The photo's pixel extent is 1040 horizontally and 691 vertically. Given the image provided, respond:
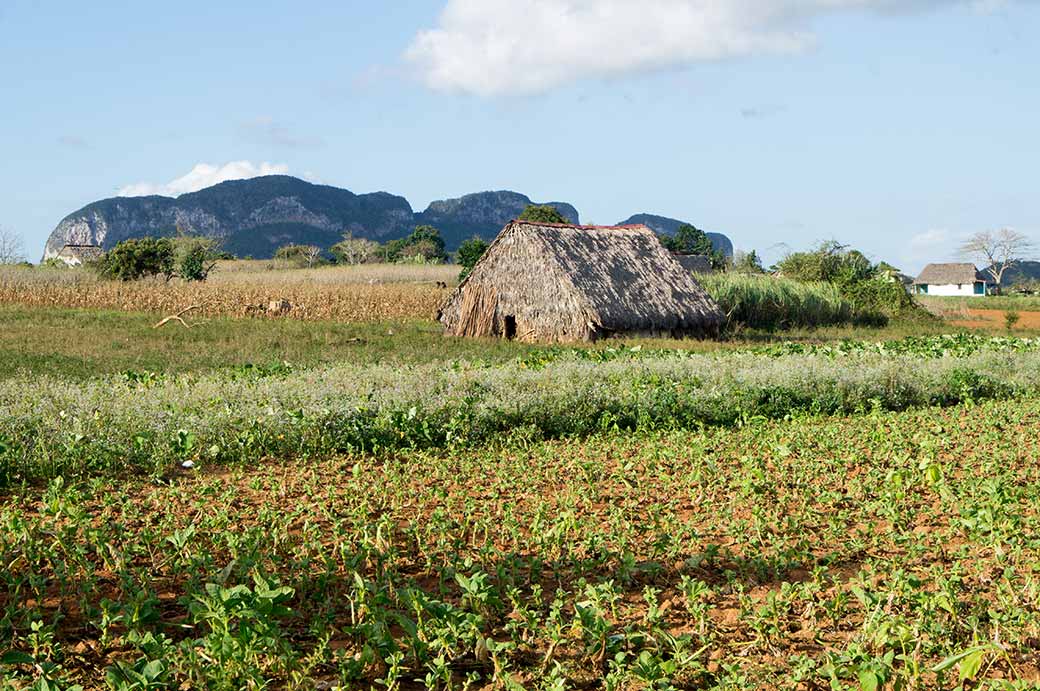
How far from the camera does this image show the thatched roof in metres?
76.4

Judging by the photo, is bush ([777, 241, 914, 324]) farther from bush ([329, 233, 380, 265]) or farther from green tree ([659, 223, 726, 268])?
bush ([329, 233, 380, 265])

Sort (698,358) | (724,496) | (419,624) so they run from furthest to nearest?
(698,358) < (724,496) < (419,624)

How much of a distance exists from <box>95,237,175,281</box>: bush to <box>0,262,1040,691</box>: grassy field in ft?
99.1

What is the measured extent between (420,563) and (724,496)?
242cm

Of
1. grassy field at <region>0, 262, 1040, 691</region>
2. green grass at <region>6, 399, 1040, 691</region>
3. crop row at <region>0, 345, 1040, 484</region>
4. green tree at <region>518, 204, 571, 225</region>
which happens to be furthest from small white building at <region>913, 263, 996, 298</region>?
green grass at <region>6, 399, 1040, 691</region>

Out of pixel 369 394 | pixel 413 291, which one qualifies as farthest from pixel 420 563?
pixel 413 291

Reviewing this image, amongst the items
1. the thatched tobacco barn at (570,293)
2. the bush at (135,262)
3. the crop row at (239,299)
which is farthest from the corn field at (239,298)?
the bush at (135,262)

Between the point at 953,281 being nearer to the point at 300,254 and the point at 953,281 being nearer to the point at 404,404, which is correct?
the point at 300,254

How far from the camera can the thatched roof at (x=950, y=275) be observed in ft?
251

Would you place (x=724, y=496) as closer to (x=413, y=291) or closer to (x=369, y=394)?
(x=369, y=394)

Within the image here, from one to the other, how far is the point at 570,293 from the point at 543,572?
15.7 meters

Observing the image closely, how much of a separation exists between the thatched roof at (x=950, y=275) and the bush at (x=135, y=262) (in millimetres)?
58179

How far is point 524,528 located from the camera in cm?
612

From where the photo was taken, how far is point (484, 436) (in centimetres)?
921
